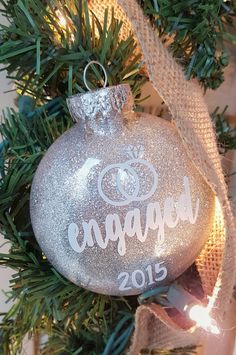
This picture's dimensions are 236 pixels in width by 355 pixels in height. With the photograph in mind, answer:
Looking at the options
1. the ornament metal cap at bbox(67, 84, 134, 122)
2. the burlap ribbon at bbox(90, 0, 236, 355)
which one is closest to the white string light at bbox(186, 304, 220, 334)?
the burlap ribbon at bbox(90, 0, 236, 355)

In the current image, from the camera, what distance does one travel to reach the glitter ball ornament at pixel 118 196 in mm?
309

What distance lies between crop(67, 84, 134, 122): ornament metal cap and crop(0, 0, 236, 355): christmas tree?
1.7 inches

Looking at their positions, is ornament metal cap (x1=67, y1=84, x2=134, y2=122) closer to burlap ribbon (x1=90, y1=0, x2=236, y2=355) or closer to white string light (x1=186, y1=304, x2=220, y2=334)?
burlap ribbon (x1=90, y1=0, x2=236, y2=355)

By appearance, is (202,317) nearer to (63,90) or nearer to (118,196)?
(118,196)

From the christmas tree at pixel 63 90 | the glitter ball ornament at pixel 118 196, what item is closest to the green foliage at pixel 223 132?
the christmas tree at pixel 63 90

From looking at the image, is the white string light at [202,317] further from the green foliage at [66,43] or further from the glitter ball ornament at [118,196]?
the green foliage at [66,43]

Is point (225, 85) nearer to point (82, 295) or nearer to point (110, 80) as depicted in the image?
point (110, 80)

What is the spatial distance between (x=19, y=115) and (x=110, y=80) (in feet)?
0.32

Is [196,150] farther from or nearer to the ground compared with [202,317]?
farther from the ground

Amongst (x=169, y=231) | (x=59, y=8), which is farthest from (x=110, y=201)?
(x=59, y=8)

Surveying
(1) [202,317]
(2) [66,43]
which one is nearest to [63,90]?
(2) [66,43]

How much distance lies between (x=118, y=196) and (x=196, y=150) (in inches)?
2.6

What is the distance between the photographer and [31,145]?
1.30ft

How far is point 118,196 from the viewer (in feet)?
1.01
